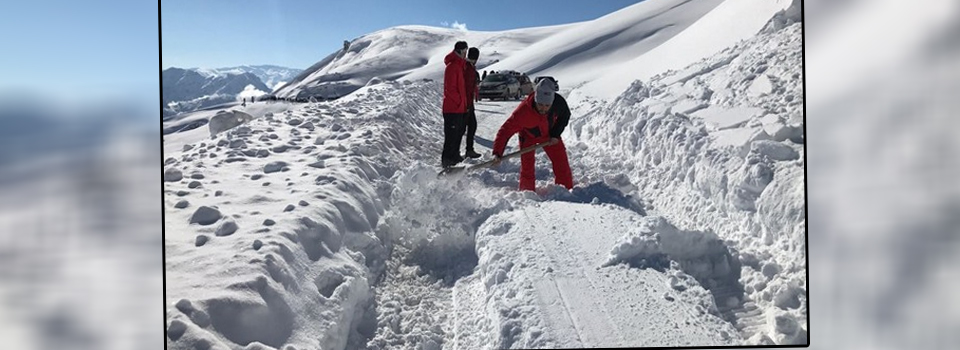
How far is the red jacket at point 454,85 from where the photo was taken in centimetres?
302

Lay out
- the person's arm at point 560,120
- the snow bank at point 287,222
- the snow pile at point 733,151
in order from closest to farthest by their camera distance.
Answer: the snow bank at point 287,222
the snow pile at point 733,151
the person's arm at point 560,120

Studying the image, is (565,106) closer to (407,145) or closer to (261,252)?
(407,145)

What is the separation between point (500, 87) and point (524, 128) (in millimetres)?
→ 185

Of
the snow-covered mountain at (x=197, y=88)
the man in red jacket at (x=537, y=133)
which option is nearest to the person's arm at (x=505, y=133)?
the man in red jacket at (x=537, y=133)

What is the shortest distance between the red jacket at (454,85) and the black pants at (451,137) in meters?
0.03

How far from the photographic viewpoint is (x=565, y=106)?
10.0ft

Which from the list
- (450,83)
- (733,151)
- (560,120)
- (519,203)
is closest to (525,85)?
(560,120)

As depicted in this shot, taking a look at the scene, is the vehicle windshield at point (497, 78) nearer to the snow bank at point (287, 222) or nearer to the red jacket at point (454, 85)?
the red jacket at point (454, 85)

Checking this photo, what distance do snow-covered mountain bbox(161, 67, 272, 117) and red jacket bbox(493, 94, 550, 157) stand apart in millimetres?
959
